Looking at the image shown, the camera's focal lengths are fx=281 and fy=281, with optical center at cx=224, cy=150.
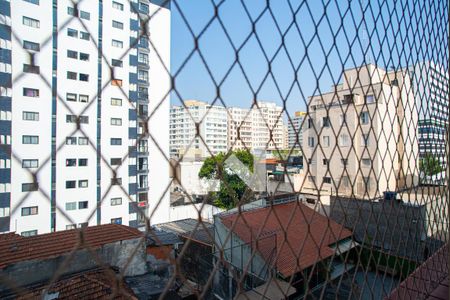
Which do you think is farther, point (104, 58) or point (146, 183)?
Result: point (146, 183)

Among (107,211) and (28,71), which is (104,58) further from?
(107,211)

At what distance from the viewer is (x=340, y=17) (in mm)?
618

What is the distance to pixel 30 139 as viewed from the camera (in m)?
3.36

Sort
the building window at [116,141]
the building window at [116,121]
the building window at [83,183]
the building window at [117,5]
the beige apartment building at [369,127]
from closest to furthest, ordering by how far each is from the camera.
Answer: the beige apartment building at [369,127] → the building window at [116,141] → the building window at [116,121] → the building window at [83,183] → the building window at [117,5]

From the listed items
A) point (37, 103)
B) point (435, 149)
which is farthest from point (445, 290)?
point (37, 103)

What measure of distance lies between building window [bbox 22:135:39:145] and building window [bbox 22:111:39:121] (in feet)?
0.73

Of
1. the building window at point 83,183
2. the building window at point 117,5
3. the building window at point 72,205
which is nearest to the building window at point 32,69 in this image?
the building window at point 83,183

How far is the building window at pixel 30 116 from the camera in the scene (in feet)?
10.5

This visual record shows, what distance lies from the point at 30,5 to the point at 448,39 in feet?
17.9

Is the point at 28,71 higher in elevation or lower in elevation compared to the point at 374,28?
lower

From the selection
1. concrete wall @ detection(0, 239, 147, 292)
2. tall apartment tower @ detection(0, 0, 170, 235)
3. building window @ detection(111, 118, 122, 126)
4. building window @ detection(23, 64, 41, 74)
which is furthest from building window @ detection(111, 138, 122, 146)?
building window @ detection(23, 64, 41, 74)

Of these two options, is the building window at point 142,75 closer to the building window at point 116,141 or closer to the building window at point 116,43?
the building window at point 116,43

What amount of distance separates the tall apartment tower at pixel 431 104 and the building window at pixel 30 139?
3636 mm

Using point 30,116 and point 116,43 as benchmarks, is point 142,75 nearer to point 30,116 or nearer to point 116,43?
point 116,43
